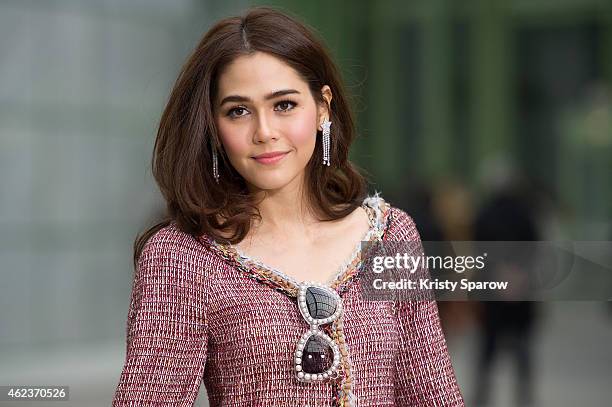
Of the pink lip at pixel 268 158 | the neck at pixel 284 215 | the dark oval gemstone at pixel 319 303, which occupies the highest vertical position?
the pink lip at pixel 268 158

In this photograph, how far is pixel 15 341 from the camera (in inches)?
312

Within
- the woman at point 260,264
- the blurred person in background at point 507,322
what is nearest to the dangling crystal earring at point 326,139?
the woman at point 260,264

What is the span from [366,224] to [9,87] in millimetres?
6105

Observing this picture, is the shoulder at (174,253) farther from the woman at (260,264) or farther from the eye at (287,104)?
the eye at (287,104)

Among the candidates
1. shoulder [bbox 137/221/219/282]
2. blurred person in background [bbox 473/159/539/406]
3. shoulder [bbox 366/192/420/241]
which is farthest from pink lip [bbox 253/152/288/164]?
blurred person in background [bbox 473/159/539/406]

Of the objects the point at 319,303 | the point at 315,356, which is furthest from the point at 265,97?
the point at 315,356

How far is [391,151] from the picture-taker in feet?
35.7

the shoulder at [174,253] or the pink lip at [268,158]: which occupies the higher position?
the pink lip at [268,158]

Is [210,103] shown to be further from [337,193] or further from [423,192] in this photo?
[423,192]

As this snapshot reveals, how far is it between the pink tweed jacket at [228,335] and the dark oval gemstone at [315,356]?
0.03m

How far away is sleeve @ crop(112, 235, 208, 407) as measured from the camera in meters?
2.09

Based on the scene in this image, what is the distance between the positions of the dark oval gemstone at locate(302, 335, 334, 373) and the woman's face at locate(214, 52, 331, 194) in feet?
1.11

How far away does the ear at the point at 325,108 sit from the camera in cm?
232

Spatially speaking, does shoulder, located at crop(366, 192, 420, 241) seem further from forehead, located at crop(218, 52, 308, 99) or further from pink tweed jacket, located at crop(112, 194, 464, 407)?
forehead, located at crop(218, 52, 308, 99)
